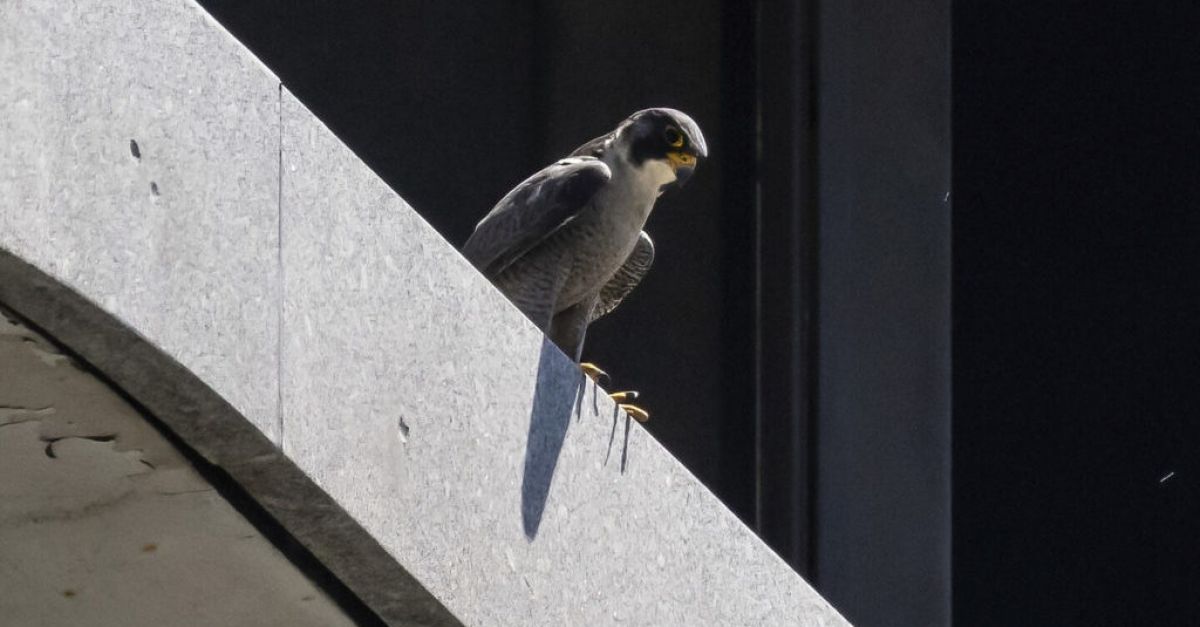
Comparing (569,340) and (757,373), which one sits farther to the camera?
(757,373)

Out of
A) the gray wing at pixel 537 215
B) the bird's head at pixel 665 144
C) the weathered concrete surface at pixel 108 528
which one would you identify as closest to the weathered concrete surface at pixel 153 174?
the weathered concrete surface at pixel 108 528

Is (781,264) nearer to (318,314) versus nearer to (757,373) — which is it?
(757,373)

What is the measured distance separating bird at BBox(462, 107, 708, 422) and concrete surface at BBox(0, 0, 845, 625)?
3.55 ft

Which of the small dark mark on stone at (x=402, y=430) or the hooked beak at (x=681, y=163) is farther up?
the hooked beak at (x=681, y=163)

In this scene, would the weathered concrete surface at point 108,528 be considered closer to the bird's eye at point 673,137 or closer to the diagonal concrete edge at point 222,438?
the diagonal concrete edge at point 222,438

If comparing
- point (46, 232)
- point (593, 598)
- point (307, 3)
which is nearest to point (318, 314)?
point (46, 232)

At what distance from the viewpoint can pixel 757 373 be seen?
22.6 feet

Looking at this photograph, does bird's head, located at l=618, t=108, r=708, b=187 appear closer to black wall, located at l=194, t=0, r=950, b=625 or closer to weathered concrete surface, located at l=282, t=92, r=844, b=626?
weathered concrete surface, located at l=282, t=92, r=844, b=626

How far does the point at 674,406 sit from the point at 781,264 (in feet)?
2.12

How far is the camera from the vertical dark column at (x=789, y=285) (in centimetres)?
661
